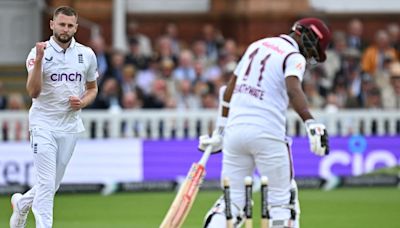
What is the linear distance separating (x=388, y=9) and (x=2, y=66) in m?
8.44

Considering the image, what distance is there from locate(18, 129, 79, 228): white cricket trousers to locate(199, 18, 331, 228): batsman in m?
1.67

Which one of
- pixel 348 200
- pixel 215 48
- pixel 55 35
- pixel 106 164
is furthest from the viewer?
pixel 215 48

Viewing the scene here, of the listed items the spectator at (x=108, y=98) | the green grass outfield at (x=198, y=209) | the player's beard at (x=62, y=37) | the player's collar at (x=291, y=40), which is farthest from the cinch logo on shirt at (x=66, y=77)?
the spectator at (x=108, y=98)

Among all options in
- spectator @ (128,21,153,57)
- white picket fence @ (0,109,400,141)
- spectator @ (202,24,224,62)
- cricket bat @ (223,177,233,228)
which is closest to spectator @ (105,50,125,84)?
white picket fence @ (0,109,400,141)

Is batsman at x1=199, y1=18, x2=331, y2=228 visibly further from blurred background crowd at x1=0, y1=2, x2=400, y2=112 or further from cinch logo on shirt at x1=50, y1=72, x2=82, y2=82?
blurred background crowd at x1=0, y1=2, x2=400, y2=112

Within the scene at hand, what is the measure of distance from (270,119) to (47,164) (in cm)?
222

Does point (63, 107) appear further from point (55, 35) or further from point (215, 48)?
point (215, 48)

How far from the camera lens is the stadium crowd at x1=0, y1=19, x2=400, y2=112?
2078cm

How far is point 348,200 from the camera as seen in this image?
17.7m

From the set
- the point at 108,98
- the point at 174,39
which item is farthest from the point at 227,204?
the point at 174,39

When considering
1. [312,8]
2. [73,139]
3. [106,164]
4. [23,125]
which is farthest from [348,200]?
[312,8]

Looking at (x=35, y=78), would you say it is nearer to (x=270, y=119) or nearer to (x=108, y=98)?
(x=270, y=119)

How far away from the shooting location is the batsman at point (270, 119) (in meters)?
10.2

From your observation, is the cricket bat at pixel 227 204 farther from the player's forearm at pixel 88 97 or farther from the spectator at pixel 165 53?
the spectator at pixel 165 53
